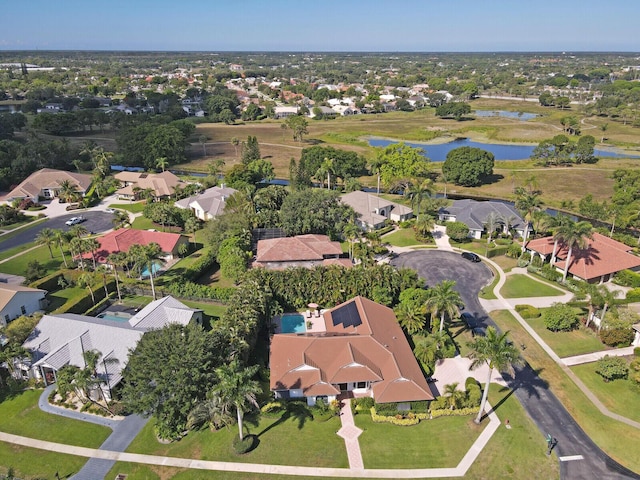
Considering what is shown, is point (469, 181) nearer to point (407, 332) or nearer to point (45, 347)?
point (407, 332)

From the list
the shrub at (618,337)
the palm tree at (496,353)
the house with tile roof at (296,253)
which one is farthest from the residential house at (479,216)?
the palm tree at (496,353)

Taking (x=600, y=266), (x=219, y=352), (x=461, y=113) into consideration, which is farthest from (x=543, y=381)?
(x=461, y=113)

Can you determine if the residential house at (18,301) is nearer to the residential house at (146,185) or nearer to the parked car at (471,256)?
the residential house at (146,185)

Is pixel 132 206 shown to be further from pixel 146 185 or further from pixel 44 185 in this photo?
pixel 44 185

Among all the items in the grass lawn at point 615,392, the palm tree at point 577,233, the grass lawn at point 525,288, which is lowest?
the grass lawn at point 615,392

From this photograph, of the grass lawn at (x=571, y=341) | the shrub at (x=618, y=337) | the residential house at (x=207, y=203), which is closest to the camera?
the shrub at (x=618, y=337)

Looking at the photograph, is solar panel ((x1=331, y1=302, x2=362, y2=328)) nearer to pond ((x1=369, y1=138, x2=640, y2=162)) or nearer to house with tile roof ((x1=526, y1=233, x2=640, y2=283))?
house with tile roof ((x1=526, y1=233, x2=640, y2=283))
